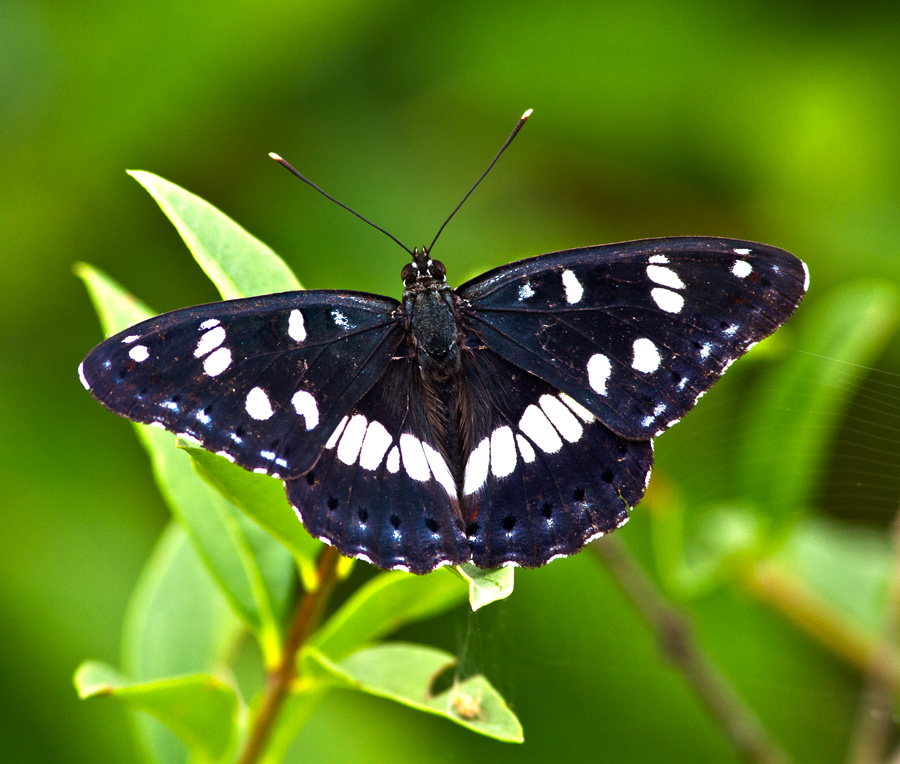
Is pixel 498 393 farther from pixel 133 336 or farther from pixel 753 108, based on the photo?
pixel 753 108

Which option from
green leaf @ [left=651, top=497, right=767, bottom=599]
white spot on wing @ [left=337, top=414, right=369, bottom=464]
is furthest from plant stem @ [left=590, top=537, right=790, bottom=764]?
white spot on wing @ [left=337, top=414, right=369, bottom=464]

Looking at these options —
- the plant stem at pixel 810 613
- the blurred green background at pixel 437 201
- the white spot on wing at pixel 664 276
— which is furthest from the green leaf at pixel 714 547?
the white spot on wing at pixel 664 276

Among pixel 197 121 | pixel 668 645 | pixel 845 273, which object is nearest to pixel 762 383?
pixel 845 273

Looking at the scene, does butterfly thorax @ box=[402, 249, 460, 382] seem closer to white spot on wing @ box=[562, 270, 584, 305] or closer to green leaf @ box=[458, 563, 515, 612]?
white spot on wing @ box=[562, 270, 584, 305]

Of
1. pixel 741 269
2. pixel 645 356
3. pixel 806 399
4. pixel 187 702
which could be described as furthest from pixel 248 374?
pixel 806 399

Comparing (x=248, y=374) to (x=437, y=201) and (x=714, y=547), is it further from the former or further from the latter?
(x=437, y=201)
